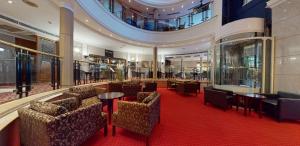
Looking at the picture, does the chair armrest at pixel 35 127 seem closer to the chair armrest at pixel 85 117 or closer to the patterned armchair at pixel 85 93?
the chair armrest at pixel 85 117

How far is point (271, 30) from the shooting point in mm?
5941

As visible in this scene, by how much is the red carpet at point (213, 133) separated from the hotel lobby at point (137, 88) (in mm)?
21

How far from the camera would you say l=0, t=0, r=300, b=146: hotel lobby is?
8.73ft

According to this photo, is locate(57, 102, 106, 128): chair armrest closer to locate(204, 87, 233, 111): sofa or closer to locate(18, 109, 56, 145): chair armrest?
locate(18, 109, 56, 145): chair armrest

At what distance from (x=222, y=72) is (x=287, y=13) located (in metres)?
3.46

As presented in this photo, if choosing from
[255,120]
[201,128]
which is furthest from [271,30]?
[201,128]

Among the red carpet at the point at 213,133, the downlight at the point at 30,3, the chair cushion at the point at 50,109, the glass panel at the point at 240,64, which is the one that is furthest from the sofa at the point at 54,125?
the glass panel at the point at 240,64

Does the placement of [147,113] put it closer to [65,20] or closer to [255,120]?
[255,120]

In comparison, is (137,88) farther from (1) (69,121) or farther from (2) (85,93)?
(1) (69,121)

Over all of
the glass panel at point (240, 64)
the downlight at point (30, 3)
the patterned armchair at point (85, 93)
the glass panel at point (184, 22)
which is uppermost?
the glass panel at point (184, 22)

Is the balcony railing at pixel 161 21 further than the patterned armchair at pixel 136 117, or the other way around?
the balcony railing at pixel 161 21

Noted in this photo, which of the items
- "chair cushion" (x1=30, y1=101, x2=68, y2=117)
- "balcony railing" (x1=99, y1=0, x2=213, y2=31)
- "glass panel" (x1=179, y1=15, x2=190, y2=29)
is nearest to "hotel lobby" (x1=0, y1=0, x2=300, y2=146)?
"chair cushion" (x1=30, y1=101, x2=68, y2=117)

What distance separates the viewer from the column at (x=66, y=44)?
17.2 feet

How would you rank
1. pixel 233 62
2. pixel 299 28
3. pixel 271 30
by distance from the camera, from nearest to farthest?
pixel 299 28, pixel 271 30, pixel 233 62
